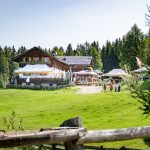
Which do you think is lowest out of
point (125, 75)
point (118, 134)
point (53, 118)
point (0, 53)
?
point (53, 118)

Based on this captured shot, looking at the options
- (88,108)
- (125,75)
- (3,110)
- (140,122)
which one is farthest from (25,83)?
(125,75)

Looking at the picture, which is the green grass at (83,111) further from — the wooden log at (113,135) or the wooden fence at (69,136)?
the wooden fence at (69,136)

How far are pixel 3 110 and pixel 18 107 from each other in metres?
2.07

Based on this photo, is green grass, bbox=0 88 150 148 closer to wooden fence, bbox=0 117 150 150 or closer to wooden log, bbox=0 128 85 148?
wooden fence, bbox=0 117 150 150

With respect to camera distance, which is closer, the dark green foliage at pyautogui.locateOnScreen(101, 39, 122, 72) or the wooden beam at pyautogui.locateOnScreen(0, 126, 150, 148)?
the wooden beam at pyautogui.locateOnScreen(0, 126, 150, 148)

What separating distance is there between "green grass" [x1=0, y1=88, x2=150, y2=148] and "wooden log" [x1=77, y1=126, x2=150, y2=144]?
47.2 feet

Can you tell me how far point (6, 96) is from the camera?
5503cm

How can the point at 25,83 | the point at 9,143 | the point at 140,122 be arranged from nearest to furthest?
the point at 9,143
the point at 140,122
the point at 25,83

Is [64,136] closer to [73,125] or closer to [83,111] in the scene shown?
[73,125]

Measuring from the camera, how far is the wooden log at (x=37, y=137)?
14.6ft

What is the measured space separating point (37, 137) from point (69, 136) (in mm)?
479

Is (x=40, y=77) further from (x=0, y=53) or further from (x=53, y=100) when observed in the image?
(x=0, y=53)

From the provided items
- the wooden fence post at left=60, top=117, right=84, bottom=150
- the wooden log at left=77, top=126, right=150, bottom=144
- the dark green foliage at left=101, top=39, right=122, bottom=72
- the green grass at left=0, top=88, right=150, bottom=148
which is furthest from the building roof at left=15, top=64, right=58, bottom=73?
the wooden fence post at left=60, top=117, right=84, bottom=150

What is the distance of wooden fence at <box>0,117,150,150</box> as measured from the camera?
4473 millimetres
